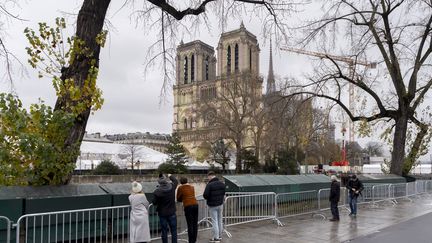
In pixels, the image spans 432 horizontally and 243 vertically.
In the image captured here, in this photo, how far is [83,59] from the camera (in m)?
10.6

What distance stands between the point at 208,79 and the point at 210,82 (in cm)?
678

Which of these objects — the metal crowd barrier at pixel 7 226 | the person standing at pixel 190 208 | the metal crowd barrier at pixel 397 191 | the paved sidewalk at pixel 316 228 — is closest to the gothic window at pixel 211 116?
the metal crowd barrier at pixel 397 191

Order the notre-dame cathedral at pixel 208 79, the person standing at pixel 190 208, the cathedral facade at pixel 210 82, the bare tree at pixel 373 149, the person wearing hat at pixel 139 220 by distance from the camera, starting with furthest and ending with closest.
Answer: the bare tree at pixel 373 149 → the notre-dame cathedral at pixel 208 79 → the cathedral facade at pixel 210 82 → the person standing at pixel 190 208 → the person wearing hat at pixel 139 220

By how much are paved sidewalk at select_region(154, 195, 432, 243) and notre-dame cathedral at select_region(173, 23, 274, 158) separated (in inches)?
1351

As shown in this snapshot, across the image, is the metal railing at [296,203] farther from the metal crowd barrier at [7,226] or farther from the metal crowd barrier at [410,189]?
the metal crowd barrier at [410,189]

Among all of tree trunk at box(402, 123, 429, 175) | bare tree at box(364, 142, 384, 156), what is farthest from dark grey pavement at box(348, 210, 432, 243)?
bare tree at box(364, 142, 384, 156)

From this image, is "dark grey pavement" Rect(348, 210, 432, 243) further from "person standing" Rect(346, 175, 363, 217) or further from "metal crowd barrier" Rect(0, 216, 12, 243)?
"metal crowd barrier" Rect(0, 216, 12, 243)

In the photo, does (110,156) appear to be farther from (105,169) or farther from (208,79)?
(208,79)

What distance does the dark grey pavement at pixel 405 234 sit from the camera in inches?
432

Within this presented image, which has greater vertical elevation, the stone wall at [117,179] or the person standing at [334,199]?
the person standing at [334,199]

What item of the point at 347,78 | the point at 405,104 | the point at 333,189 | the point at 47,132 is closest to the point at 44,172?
the point at 47,132

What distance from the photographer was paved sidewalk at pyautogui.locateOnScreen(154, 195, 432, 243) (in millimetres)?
11027

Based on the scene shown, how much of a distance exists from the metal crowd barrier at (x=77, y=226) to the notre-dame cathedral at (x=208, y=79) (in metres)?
40.1

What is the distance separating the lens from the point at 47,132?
379 inches
